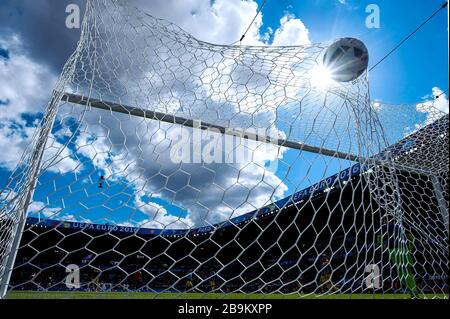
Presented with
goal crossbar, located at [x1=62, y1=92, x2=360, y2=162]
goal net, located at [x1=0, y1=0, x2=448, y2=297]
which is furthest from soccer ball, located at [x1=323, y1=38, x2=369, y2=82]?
goal crossbar, located at [x1=62, y1=92, x2=360, y2=162]

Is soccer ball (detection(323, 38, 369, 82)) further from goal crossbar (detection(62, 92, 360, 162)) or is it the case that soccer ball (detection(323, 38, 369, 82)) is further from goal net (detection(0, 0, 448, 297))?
goal crossbar (detection(62, 92, 360, 162))

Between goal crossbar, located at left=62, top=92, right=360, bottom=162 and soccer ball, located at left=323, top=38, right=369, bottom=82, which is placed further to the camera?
soccer ball, located at left=323, top=38, right=369, bottom=82

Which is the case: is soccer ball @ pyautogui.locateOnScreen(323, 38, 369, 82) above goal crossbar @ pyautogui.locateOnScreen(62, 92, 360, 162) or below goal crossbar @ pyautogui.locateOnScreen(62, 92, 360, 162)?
above

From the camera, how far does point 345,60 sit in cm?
208

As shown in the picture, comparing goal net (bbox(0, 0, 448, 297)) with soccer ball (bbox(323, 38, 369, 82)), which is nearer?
goal net (bbox(0, 0, 448, 297))

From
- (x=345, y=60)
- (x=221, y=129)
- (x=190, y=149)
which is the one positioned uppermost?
(x=345, y=60)

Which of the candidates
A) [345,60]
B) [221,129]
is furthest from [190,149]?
[345,60]

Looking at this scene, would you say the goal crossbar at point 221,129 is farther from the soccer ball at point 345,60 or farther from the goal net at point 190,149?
the soccer ball at point 345,60

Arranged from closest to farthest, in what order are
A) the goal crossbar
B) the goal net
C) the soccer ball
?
1. the goal net
2. the goal crossbar
3. the soccer ball

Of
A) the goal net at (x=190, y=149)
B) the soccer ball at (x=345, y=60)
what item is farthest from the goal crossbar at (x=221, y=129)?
the soccer ball at (x=345, y=60)

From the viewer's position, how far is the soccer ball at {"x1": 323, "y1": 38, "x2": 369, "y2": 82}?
2.07 m

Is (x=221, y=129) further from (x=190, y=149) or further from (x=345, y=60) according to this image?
(x=345, y=60)

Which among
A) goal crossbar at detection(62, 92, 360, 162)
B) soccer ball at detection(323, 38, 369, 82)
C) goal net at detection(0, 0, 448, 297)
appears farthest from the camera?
soccer ball at detection(323, 38, 369, 82)

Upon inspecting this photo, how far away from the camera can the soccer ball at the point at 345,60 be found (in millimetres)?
2066
